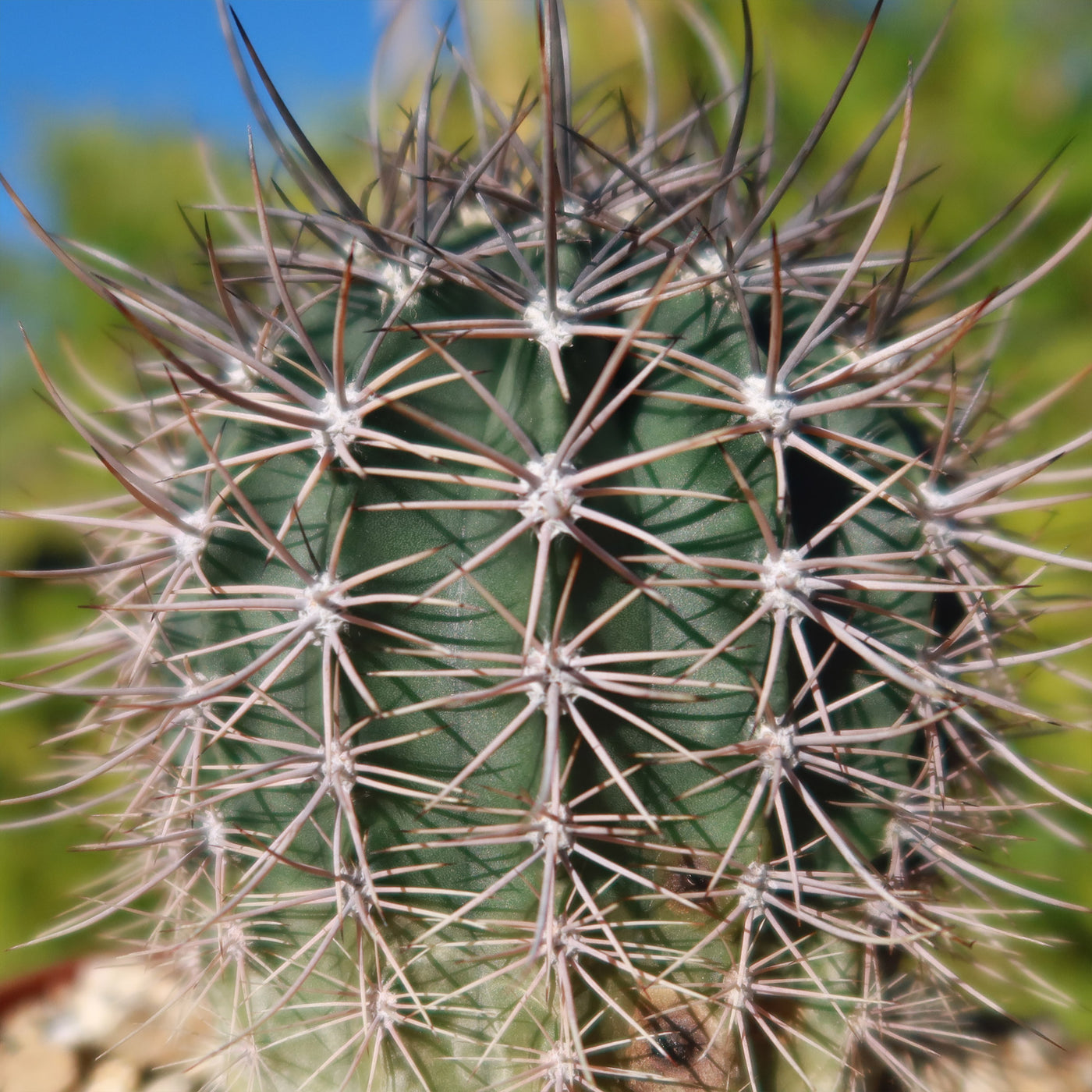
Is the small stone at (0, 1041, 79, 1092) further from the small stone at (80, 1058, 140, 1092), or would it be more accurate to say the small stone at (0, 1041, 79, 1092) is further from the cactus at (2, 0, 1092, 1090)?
the cactus at (2, 0, 1092, 1090)

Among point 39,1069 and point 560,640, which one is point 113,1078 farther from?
point 560,640

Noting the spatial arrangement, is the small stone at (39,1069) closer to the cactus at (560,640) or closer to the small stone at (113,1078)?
the small stone at (113,1078)

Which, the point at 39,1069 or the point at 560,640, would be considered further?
Result: the point at 39,1069

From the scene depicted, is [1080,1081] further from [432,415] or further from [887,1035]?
[432,415]

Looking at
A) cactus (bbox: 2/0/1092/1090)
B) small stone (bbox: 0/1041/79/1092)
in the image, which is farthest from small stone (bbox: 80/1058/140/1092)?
cactus (bbox: 2/0/1092/1090)

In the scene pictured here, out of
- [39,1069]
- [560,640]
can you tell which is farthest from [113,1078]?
→ [560,640]

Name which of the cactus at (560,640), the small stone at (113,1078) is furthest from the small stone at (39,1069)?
the cactus at (560,640)

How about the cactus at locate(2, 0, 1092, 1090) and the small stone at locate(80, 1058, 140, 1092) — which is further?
the small stone at locate(80, 1058, 140, 1092)

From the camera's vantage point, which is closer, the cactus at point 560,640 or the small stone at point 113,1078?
the cactus at point 560,640

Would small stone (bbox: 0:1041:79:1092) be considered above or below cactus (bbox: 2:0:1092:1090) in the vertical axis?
below
